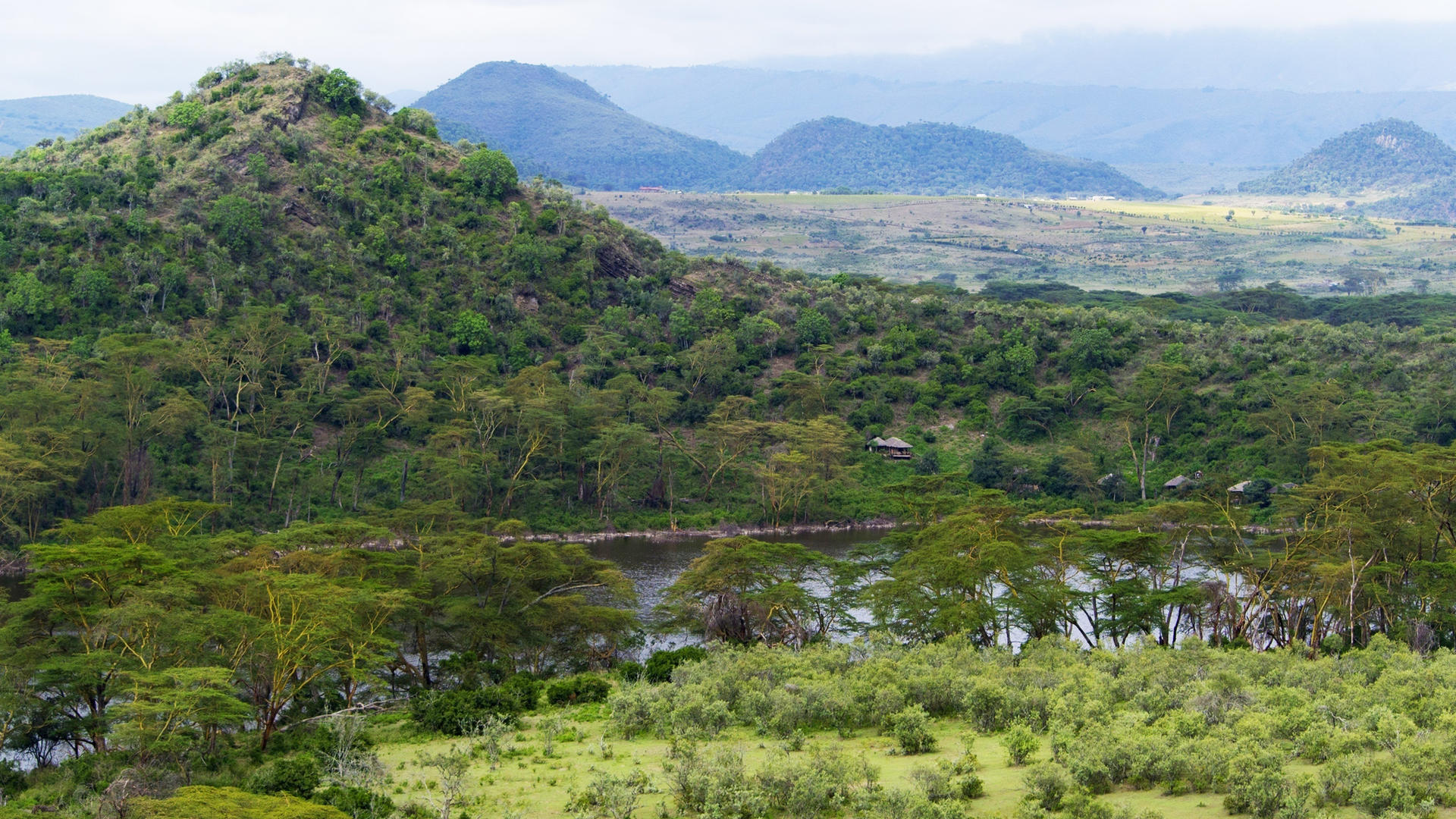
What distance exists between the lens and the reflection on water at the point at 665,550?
50719mm

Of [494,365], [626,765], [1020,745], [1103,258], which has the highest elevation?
[1103,258]

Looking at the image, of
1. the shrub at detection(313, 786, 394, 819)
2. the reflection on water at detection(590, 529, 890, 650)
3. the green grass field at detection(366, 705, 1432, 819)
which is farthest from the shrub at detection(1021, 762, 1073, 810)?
the reflection on water at detection(590, 529, 890, 650)

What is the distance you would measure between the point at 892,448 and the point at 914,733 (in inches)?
1796

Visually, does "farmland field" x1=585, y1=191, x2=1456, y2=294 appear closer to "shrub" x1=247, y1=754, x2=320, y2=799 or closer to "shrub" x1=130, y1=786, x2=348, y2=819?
"shrub" x1=247, y1=754, x2=320, y2=799

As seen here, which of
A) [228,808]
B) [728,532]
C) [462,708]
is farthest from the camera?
[728,532]

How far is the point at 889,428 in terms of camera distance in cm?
7144

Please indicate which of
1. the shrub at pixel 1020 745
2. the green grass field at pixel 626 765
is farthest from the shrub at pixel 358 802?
the shrub at pixel 1020 745

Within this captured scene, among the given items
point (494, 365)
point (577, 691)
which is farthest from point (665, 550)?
point (577, 691)

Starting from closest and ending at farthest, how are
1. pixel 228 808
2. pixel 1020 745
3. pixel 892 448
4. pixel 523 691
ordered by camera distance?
pixel 228 808, pixel 1020 745, pixel 523 691, pixel 892 448

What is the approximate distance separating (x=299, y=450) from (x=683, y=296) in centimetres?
2918

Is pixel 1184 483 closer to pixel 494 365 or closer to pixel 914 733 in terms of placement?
pixel 494 365

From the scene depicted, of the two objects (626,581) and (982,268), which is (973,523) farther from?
(982,268)

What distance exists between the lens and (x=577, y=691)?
31.4 metres

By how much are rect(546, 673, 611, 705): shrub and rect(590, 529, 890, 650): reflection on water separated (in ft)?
48.4
